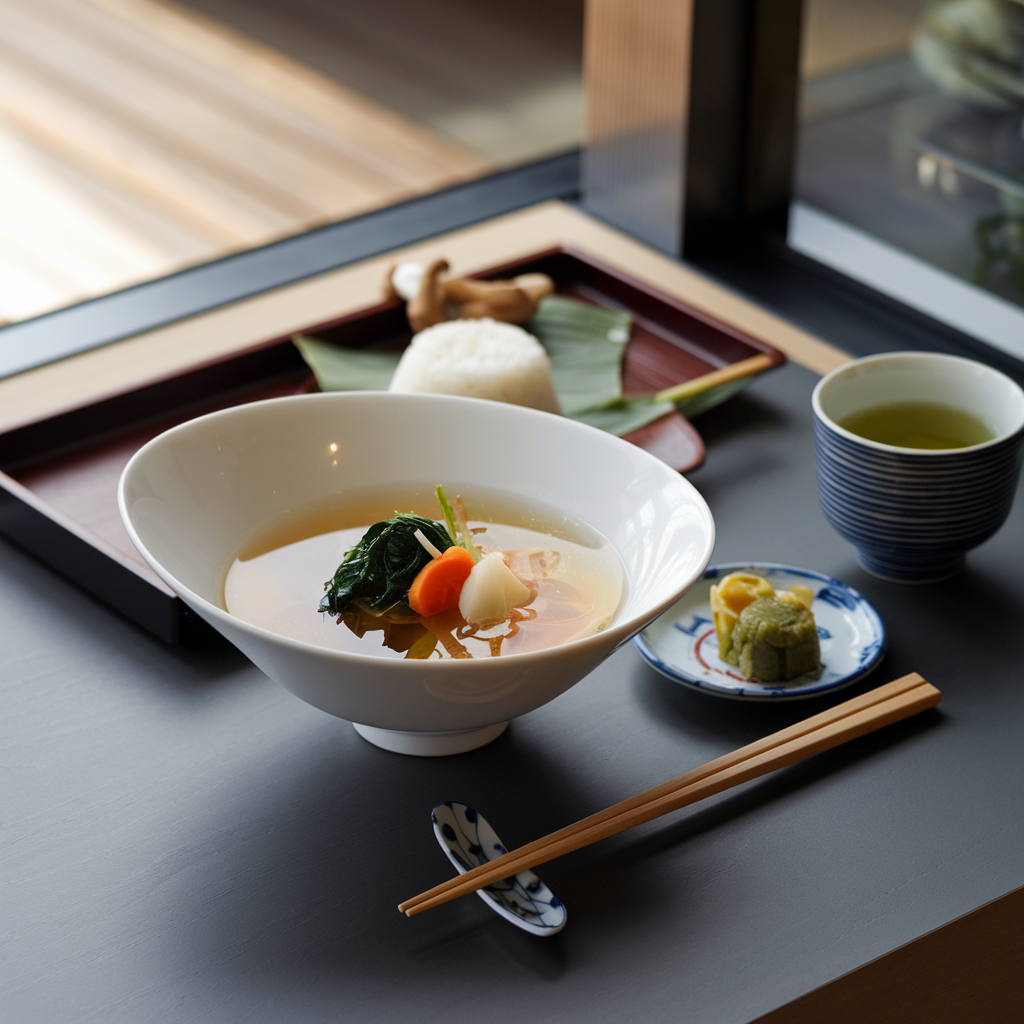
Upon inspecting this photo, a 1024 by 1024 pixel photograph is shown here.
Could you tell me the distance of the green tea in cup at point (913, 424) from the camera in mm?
1004

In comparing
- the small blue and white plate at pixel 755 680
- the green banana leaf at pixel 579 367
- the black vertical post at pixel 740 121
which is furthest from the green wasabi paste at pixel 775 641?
the black vertical post at pixel 740 121

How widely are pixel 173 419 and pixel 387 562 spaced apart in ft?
1.69

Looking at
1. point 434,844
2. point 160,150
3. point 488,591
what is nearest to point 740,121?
point 488,591

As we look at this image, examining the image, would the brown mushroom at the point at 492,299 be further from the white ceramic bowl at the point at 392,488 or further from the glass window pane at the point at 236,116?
the glass window pane at the point at 236,116

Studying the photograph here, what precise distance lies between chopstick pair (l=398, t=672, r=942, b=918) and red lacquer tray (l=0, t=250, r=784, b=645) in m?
0.32

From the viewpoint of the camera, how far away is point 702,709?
88cm

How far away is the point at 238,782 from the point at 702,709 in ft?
1.01

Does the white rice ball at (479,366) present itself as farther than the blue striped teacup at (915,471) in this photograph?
Yes

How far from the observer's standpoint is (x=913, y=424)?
1017 mm

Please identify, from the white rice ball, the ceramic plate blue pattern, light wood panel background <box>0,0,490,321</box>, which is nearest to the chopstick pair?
the ceramic plate blue pattern

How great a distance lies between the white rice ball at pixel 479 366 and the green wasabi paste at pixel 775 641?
1.24 feet

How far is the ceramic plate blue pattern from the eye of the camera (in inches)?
27.9

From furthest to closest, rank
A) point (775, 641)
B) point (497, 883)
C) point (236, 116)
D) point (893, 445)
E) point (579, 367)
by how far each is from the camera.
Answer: point (236, 116)
point (579, 367)
point (893, 445)
point (775, 641)
point (497, 883)

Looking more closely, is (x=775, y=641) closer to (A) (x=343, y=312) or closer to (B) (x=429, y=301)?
(B) (x=429, y=301)
